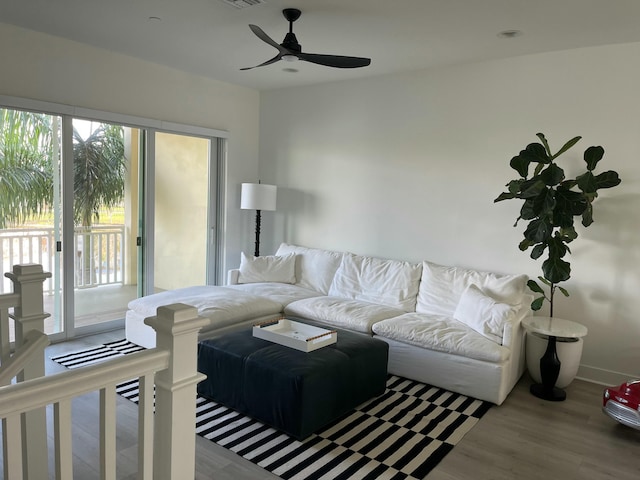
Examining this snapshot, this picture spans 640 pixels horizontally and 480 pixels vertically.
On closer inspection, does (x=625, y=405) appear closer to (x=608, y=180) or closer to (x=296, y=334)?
(x=608, y=180)

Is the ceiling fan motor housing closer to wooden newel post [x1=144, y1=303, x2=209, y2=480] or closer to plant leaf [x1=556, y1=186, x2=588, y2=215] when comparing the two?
plant leaf [x1=556, y1=186, x2=588, y2=215]

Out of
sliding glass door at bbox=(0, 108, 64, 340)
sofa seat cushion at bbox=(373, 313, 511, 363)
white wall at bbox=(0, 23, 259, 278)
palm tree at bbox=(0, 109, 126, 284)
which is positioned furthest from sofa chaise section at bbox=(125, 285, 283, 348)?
white wall at bbox=(0, 23, 259, 278)

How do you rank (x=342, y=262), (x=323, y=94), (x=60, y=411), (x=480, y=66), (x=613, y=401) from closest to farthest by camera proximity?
(x=60, y=411) < (x=613, y=401) < (x=480, y=66) < (x=342, y=262) < (x=323, y=94)

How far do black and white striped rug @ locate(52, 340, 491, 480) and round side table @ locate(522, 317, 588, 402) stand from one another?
1.77 ft

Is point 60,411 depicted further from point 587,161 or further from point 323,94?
point 323,94

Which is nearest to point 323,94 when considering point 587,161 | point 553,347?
point 587,161

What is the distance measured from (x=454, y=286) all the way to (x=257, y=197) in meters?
2.47

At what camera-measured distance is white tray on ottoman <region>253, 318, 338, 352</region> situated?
3.15 m

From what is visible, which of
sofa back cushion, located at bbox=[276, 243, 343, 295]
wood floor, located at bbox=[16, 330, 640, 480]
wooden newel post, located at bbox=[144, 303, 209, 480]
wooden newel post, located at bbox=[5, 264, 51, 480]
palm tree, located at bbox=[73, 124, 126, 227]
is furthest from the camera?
sofa back cushion, located at bbox=[276, 243, 343, 295]

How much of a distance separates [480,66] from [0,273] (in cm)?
474

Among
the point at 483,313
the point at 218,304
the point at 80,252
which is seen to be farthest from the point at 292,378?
the point at 80,252

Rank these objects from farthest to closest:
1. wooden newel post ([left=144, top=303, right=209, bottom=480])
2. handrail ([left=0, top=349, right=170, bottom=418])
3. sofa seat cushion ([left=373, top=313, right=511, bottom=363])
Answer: sofa seat cushion ([left=373, top=313, right=511, bottom=363]) → wooden newel post ([left=144, top=303, right=209, bottom=480]) → handrail ([left=0, top=349, right=170, bottom=418])

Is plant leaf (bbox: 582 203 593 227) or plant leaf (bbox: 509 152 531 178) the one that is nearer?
plant leaf (bbox: 582 203 593 227)

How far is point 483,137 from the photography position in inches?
173
